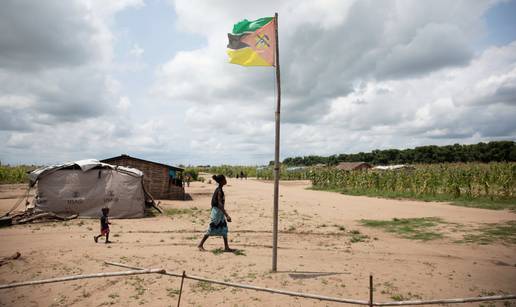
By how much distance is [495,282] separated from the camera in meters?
6.58

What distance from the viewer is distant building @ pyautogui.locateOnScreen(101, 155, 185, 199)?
21625 millimetres

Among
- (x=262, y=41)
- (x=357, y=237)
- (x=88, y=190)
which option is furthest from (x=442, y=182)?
(x=88, y=190)

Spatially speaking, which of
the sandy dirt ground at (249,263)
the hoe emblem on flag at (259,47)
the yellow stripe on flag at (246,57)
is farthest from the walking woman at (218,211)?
the yellow stripe on flag at (246,57)

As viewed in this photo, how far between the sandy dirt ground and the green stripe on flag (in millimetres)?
5217

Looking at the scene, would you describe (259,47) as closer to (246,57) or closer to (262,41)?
(262,41)

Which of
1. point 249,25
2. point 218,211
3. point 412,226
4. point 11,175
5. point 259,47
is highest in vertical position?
point 249,25

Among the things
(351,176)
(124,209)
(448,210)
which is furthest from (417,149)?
(124,209)

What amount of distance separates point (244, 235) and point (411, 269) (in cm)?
549

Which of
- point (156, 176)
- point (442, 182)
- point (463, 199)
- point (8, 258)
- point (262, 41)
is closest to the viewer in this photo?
point (262, 41)

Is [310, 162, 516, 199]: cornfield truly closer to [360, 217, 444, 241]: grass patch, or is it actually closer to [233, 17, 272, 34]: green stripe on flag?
[360, 217, 444, 241]: grass patch

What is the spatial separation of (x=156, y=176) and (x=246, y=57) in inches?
665

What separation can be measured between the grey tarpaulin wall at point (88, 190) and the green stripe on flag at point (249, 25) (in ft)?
34.5

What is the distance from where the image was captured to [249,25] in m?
7.25

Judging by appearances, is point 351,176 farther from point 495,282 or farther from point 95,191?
point 495,282
